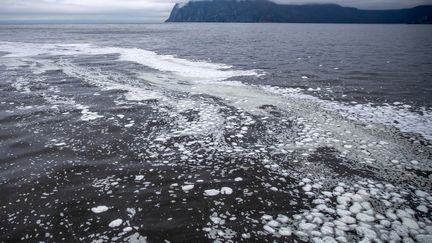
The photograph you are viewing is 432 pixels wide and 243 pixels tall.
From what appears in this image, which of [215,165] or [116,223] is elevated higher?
[215,165]

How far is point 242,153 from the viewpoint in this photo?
8.14 m

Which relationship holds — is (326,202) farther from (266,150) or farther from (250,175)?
(266,150)

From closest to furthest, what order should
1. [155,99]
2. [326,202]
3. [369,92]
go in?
[326,202], [155,99], [369,92]

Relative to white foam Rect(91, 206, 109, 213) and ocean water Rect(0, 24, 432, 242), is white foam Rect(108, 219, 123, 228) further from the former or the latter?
white foam Rect(91, 206, 109, 213)

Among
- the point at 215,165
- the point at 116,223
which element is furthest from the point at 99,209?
the point at 215,165

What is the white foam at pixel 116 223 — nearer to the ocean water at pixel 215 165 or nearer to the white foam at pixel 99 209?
the ocean water at pixel 215 165

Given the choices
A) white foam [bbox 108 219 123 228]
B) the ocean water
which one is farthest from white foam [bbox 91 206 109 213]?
white foam [bbox 108 219 123 228]

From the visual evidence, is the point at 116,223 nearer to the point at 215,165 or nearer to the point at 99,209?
the point at 99,209

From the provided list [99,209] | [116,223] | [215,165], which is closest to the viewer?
[116,223]

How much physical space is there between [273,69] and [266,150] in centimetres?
1536

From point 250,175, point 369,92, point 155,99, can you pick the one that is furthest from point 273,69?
point 250,175

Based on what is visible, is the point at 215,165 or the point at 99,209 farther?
the point at 215,165

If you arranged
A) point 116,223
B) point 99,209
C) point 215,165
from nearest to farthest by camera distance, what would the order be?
point 116,223 < point 99,209 < point 215,165

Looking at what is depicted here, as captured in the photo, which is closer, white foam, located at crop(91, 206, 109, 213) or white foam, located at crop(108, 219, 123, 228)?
white foam, located at crop(108, 219, 123, 228)
